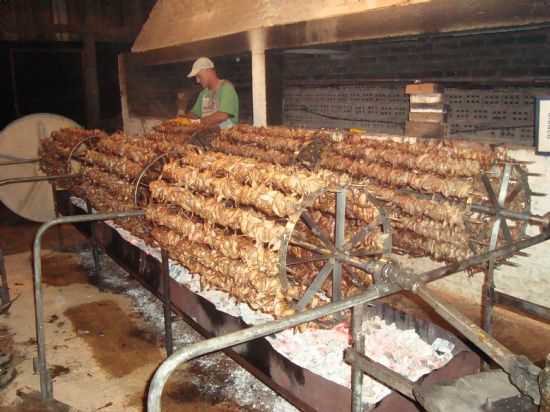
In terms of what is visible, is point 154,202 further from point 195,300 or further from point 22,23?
point 22,23

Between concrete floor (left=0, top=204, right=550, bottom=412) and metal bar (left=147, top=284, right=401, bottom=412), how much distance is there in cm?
232

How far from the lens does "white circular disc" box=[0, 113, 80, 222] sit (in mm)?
9211

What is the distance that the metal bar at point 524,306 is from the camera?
3484 mm

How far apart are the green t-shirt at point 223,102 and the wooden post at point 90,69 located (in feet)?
18.5

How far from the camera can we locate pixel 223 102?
7543 millimetres

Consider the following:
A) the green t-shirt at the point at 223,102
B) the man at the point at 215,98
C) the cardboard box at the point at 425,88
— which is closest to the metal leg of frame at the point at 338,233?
the cardboard box at the point at 425,88

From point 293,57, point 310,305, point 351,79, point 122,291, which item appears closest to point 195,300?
point 310,305

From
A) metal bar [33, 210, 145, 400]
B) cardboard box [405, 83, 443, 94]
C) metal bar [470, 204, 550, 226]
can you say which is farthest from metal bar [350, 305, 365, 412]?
cardboard box [405, 83, 443, 94]

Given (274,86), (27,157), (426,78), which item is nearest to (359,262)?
(426,78)

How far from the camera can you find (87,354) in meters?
5.07

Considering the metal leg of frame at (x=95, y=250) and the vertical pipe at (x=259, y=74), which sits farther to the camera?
the vertical pipe at (x=259, y=74)

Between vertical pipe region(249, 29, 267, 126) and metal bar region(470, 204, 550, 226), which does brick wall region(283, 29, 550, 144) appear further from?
metal bar region(470, 204, 550, 226)

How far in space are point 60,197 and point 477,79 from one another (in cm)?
661

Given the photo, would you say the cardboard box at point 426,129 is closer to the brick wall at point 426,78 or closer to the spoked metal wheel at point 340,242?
the brick wall at point 426,78
